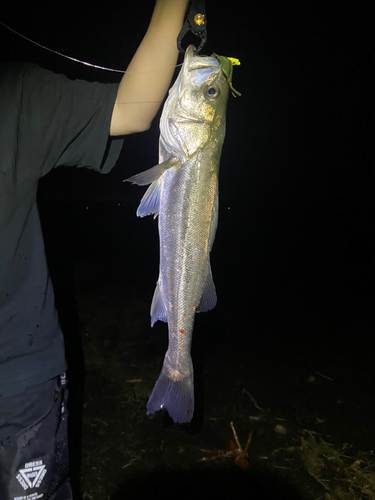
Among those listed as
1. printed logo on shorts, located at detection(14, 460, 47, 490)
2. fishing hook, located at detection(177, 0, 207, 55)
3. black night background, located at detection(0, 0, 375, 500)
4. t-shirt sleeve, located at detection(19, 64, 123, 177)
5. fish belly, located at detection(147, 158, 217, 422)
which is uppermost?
fishing hook, located at detection(177, 0, 207, 55)

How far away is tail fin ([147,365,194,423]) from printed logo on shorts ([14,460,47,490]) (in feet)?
2.46

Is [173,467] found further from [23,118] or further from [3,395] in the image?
[23,118]

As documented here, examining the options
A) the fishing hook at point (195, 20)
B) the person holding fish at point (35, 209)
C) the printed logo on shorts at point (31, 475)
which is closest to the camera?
the fishing hook at point (195, 20)

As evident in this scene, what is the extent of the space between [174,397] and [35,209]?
1.28 m

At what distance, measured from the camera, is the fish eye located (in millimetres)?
1726

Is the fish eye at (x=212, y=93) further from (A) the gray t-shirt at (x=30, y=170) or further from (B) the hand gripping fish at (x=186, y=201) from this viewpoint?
(A) the gray t-shirt at (x=30, y=170)

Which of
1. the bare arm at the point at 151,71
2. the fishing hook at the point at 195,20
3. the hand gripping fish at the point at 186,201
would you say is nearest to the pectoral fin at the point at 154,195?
the hand gripping fish at the point at 186,201

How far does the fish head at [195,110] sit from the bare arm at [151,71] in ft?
0.34

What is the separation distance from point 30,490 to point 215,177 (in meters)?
2.04

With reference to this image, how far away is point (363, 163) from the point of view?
1112 inches

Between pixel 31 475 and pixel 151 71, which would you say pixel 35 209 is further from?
pixel 31 475

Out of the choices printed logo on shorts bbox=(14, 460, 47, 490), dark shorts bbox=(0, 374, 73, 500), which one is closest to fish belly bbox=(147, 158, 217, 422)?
dark shorts bbox=(0, 374, 73, 500)

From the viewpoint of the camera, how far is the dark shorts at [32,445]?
5.68ft

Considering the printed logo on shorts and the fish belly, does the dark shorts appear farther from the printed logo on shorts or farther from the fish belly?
the fish belly
